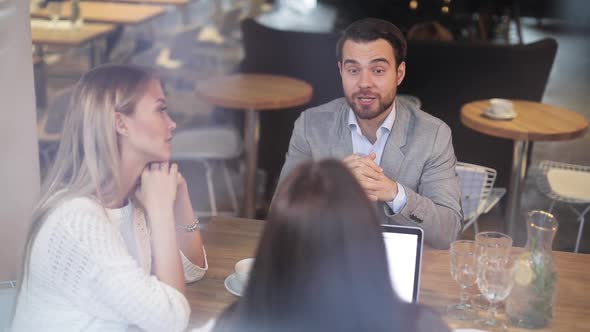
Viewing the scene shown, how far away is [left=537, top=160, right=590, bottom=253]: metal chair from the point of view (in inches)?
140

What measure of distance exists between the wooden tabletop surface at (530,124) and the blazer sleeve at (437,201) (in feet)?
4.84

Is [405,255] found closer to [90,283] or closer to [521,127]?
[90,283]

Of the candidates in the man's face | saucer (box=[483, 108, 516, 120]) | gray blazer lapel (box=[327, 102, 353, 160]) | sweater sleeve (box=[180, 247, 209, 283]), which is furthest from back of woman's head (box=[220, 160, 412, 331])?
saucer (box=[483, 108, 516, 120])

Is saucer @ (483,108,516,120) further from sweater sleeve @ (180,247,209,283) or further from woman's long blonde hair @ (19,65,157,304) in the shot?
woman's long blonde hair @ (19,65,157,304)

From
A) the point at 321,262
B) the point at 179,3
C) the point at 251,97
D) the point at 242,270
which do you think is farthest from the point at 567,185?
the point at 179,3

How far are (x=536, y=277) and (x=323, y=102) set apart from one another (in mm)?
3005

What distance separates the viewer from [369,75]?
2117 mm

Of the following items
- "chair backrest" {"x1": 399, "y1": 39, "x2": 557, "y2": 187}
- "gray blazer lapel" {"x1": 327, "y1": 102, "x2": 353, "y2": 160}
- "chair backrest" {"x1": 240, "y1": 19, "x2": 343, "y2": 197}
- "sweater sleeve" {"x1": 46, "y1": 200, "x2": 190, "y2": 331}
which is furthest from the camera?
"chair backrest" {"x1": 240, "y1": 19, "x2": 343, "y2": 197}

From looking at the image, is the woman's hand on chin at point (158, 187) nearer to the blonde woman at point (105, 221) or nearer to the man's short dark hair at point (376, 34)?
the blonde woman at point (105, 221)

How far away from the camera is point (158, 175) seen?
1616mm

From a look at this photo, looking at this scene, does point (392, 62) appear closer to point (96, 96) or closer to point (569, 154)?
point (96, 96)

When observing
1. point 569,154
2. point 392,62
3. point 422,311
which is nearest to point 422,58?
point 569,154

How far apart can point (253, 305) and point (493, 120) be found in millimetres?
2889

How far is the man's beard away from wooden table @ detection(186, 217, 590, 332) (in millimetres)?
417
